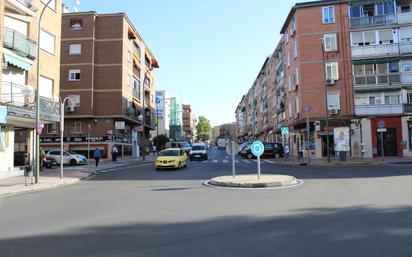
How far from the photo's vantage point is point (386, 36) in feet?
132

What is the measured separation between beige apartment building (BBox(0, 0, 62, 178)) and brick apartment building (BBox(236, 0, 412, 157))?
2240 centimetres

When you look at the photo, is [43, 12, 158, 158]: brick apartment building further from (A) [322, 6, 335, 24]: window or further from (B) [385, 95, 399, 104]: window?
(B) [385, 95, 399, 104]: window

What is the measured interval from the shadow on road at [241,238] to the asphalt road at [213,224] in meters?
0.02

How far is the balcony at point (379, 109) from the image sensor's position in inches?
1532

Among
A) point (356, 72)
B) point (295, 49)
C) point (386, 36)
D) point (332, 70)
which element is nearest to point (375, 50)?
point (386, 36)

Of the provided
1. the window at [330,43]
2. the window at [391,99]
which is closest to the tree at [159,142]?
the window at [330,43]

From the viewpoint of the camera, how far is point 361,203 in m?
10.5

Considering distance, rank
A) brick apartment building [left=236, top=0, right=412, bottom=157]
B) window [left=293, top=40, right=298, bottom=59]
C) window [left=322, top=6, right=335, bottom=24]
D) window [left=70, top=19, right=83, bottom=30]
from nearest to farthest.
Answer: brick apartment building [left=236, top=0, right=412, bottom=157], window [left=322, top=6, right=335, bottom=24], window [left=293, top=40, right=298, bottom=59], window [left=70, top=19, right=83, bottom=30]

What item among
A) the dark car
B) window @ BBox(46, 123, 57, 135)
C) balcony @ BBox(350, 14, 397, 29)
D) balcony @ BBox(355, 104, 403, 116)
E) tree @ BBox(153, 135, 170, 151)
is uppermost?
balcony @ BBox(350, 14, 397, 29)

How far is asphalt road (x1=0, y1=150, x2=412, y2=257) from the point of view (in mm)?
6199

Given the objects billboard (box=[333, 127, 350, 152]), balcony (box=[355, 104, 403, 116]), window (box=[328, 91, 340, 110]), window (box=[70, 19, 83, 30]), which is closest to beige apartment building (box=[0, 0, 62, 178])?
window (box=[70, 19, 83, 30])

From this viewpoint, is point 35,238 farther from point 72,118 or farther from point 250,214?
point 72,118

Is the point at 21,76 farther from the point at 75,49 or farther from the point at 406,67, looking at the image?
the point at 406,67

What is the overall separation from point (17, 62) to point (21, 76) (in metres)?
1.65
